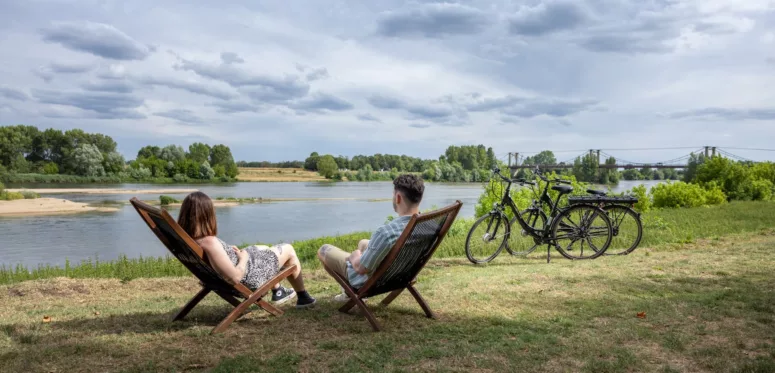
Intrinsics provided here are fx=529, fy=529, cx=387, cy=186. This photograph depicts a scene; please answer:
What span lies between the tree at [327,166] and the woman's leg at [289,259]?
79.8m

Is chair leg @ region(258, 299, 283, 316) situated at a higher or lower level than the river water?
higher

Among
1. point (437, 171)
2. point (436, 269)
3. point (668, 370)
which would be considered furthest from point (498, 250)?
point (437, 171)

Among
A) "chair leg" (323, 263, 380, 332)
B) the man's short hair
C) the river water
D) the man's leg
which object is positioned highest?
the man's short hair

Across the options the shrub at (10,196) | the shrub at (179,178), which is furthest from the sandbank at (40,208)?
the shrub at (179,178)

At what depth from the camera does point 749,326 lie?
3.73 meters

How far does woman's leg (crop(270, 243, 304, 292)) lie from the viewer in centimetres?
407

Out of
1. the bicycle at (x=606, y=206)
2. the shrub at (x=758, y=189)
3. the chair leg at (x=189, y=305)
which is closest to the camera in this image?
the chair leg at (x=189, y=305)

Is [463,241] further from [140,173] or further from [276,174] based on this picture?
[276,174]

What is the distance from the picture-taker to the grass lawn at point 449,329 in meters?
3.02

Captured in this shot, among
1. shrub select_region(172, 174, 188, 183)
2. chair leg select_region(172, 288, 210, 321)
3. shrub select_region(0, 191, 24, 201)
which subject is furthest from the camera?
shrub select_region(172, 174, 188, 183)

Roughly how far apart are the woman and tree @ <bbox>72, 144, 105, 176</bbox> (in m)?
67.0

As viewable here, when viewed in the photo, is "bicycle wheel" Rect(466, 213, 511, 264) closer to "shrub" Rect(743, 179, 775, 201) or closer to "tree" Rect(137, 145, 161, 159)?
"shrub" Rect(743, 179, 775, 201)

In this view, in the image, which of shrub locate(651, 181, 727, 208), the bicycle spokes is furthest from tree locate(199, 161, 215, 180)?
the bicycle spokes

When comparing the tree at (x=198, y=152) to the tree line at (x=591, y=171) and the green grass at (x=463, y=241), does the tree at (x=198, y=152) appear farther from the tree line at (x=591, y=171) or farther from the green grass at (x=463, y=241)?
the green grass at (x=463, y=241)
